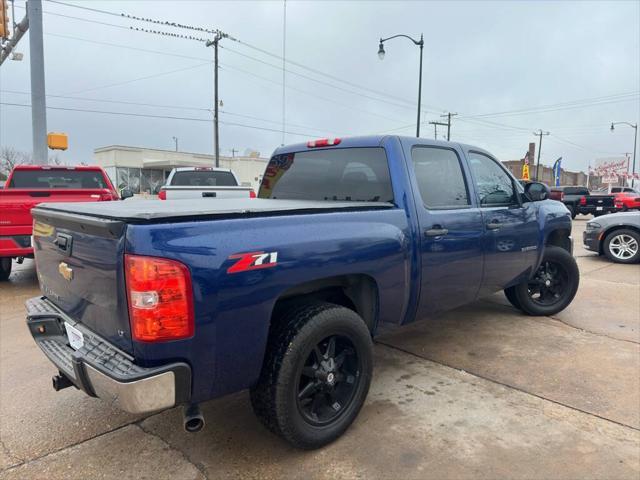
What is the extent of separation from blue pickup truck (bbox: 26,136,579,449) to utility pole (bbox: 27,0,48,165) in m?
9.45

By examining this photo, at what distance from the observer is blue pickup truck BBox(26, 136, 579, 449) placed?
83.0 inches

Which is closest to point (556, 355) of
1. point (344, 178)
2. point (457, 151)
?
point (457, 151)

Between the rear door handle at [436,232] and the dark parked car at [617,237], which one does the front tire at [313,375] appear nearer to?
the rear door handle at [436,232]

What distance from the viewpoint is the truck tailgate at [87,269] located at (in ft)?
7.13

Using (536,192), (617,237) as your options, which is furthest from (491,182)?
(617,237)

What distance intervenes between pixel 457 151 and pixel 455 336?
1901 millimetres

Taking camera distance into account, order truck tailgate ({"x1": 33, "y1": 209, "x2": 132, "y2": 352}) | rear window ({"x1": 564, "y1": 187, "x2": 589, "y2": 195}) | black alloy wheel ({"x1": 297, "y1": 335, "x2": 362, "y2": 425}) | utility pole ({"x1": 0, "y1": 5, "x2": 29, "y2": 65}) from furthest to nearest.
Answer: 1. rear window ({"x1": 564, "y1": 187, "x2": 589, "y2": 195})
2. utility pole ({"x1": 0, "y1": 5, "x2": 29, "y2": 65})
3. black alloy wheel ({"x1": 297, "y1": 335, "x2": 362, "y2": 425})
4. truck tailgate ({"x1": 33, "y1": 209, "x2": 132, "y2": 352})

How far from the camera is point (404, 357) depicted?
425cm

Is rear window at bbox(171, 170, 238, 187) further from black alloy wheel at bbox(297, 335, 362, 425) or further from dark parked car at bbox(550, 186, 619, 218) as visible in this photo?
dark parked car at bbox(550, 186, 619, 218)

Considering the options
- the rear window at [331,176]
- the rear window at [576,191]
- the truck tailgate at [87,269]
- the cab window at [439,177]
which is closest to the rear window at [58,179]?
the rear window at [331,176]

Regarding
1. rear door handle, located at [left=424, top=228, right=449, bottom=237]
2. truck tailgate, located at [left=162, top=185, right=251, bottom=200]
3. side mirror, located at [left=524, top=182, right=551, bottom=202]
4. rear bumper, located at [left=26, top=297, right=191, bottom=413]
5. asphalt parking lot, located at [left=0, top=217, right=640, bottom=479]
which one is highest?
side mirror, located at [left=524, top=182, right=551, bottom=202]

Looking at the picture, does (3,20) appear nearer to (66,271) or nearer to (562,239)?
(66,271)

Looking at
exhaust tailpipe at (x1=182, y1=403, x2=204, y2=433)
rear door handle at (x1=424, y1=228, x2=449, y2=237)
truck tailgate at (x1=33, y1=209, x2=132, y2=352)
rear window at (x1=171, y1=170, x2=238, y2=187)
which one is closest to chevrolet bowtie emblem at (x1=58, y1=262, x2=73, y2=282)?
truck tailgate at (x1=33, y1=209, x2=132, y2=352)

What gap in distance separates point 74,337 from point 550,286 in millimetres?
5060
